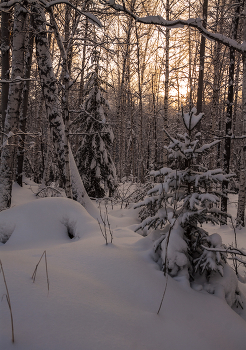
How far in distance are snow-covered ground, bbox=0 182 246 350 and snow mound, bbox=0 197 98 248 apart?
56 mm

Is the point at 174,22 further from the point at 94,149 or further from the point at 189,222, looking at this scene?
the point at 94,149

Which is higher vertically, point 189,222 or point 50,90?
point 50,90

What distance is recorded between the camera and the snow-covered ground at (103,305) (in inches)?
50.0

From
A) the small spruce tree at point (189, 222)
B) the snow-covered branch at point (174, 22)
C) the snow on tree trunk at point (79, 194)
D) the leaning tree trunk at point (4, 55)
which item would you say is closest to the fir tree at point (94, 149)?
the leaning tree trunk at point (4, 55)

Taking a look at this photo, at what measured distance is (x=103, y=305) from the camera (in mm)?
1600

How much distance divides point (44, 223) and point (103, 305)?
1.90 m

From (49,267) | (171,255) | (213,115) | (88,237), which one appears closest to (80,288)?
(49,267)

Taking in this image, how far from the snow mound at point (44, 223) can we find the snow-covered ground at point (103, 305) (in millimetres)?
56

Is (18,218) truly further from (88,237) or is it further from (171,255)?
(171,255)

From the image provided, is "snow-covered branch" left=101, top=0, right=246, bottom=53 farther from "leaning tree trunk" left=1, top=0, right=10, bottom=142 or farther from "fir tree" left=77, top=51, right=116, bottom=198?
"fir tree" left=77, top=51, right=116, bottom=198

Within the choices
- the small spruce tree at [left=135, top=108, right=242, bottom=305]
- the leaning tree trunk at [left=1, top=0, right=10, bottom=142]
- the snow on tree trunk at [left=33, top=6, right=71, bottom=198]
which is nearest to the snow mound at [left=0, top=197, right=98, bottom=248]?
the small spruce tree at [left=135, top=108, right=242, bottom=305]

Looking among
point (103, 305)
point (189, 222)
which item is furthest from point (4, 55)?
point (103, 305)

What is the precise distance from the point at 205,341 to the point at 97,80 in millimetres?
8641

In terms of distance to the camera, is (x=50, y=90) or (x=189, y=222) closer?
(x=189, y=222)
